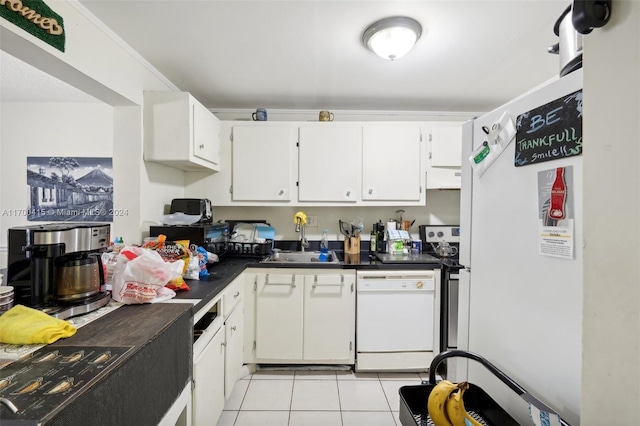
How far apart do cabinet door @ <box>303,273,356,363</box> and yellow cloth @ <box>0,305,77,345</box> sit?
1.49 meters

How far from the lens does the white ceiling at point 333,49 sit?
1.40 m

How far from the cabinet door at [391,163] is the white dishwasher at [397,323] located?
742 millimetres

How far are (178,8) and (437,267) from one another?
2340mm

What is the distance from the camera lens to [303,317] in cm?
216

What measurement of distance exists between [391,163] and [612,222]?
2124 millimetres

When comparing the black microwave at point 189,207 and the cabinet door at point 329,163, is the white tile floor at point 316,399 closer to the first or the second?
the black microwave at point 189,207

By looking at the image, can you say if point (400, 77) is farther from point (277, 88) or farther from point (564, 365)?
point (564, 365)

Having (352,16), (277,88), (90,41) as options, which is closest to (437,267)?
(352,16)

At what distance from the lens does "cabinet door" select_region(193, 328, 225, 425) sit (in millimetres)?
1242

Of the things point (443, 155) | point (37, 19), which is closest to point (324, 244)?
point (443, 155)

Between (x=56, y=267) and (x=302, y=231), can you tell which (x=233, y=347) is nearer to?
(x=56, y=267)

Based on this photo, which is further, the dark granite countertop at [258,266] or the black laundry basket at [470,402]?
the dark granite countertop at [258,266]

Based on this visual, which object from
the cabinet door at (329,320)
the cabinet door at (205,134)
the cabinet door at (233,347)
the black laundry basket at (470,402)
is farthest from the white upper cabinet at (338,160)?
the black laundry basket at (470,402)

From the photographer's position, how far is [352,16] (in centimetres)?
144
